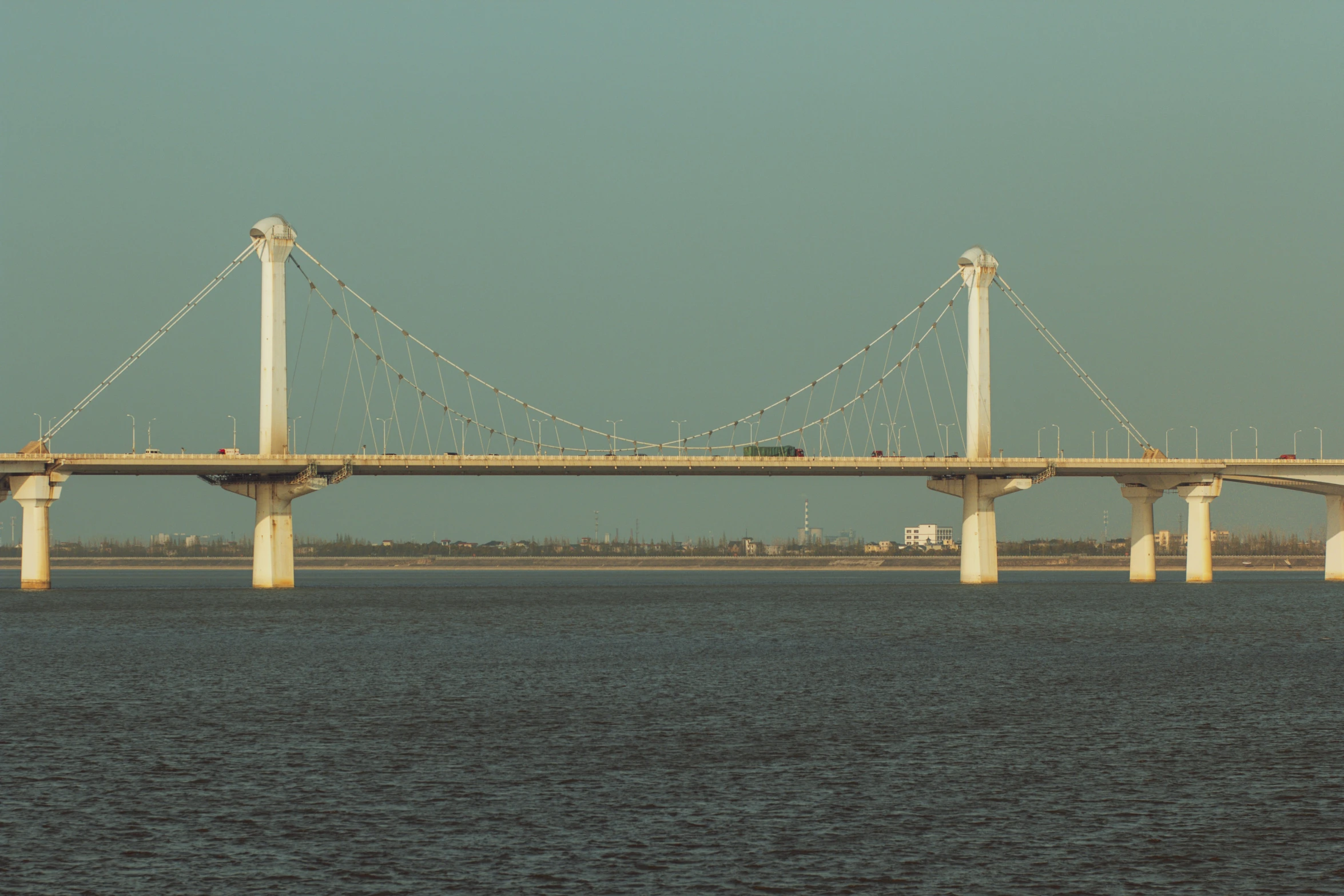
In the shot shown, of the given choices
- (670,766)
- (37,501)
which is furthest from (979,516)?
(670,766)

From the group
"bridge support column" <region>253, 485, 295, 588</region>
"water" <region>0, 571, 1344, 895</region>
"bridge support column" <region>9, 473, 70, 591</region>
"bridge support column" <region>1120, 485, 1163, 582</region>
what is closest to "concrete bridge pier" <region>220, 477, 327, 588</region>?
"bridge support column" <region>253, 485, 295, 588</region>

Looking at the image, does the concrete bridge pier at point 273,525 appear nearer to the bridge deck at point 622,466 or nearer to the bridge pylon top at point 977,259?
Result: the bridge deck at point 622,466

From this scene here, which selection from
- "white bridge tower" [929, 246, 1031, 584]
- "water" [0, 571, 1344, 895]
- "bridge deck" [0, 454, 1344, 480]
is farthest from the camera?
"white bridge tower" [929, 246, 1031, 584]

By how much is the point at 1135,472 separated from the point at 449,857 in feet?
369

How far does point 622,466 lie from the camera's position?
361ft

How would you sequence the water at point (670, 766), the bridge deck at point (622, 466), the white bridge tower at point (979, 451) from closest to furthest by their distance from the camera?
1. the water at point (670, 766)
2. the bridge deck at point (622, 466)
3. the white bridge tower at point (979, 451)

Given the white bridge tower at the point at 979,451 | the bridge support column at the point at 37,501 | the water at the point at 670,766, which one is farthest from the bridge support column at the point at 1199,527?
the bridge support column at the point at 37,501

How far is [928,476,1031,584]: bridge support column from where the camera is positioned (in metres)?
118

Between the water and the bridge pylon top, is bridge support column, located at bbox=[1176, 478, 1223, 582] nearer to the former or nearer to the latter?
the bridge pylon top

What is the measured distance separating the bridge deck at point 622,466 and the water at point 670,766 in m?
38.0

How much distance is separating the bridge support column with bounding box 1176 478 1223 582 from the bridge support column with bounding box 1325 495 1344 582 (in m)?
11.2

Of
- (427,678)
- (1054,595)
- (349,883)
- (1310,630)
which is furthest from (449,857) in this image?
(1054,595)

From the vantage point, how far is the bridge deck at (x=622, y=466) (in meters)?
101

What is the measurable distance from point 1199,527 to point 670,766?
11062cm
